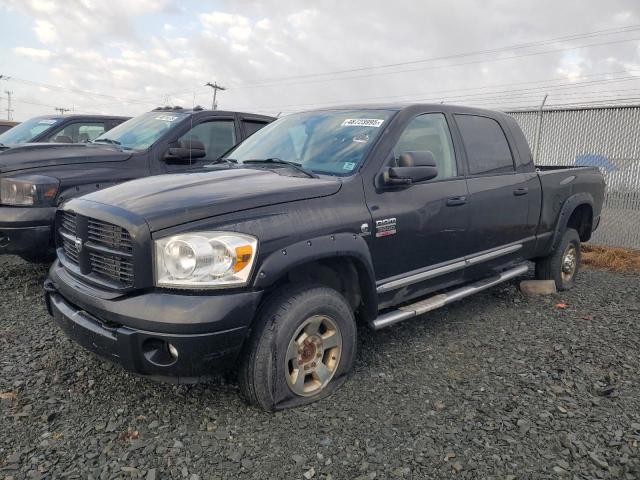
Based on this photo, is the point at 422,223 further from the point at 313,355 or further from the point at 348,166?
the point at 313,355

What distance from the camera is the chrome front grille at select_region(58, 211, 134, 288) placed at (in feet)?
8.50

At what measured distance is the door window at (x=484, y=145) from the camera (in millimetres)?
4184

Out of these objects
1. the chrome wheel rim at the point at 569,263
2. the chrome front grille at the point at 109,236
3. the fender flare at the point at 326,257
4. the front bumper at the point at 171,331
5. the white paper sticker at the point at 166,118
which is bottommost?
the chrome wheel rim at the point at 569,263

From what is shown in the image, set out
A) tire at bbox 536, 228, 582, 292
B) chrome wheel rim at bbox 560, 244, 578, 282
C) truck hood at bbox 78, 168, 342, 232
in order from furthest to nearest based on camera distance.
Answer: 1. chrome wheel rim at bbox 560, 244, 578, 282
2. tire at bbox 536, 228, 582, 292
3. truck hood at bbox 78, 168, 342, 232

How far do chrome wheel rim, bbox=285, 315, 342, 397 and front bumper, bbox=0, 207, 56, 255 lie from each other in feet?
9.59

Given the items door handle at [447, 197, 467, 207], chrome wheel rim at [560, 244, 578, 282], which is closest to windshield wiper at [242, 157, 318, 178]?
door handle at [447, 197, 467, 207]

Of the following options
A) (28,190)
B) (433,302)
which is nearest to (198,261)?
(433,302)

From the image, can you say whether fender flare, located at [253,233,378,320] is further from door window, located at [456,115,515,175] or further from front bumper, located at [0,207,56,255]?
front bumper, located at [0,207,56,255]

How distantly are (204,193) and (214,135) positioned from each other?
3.68 meters

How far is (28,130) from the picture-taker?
24.2 ft

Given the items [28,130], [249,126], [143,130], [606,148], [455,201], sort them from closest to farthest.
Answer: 1. [455,201]
2. [143,130]
3. [249,126]
4. [28,130]
5. [606,148]

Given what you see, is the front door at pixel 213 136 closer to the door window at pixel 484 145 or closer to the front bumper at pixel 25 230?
the front bumper at pixel 25 230

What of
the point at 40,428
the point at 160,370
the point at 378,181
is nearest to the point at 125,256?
the point at 160,370

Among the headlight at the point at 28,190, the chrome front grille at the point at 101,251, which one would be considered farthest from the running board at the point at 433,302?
the headlight at the point at 28,190
